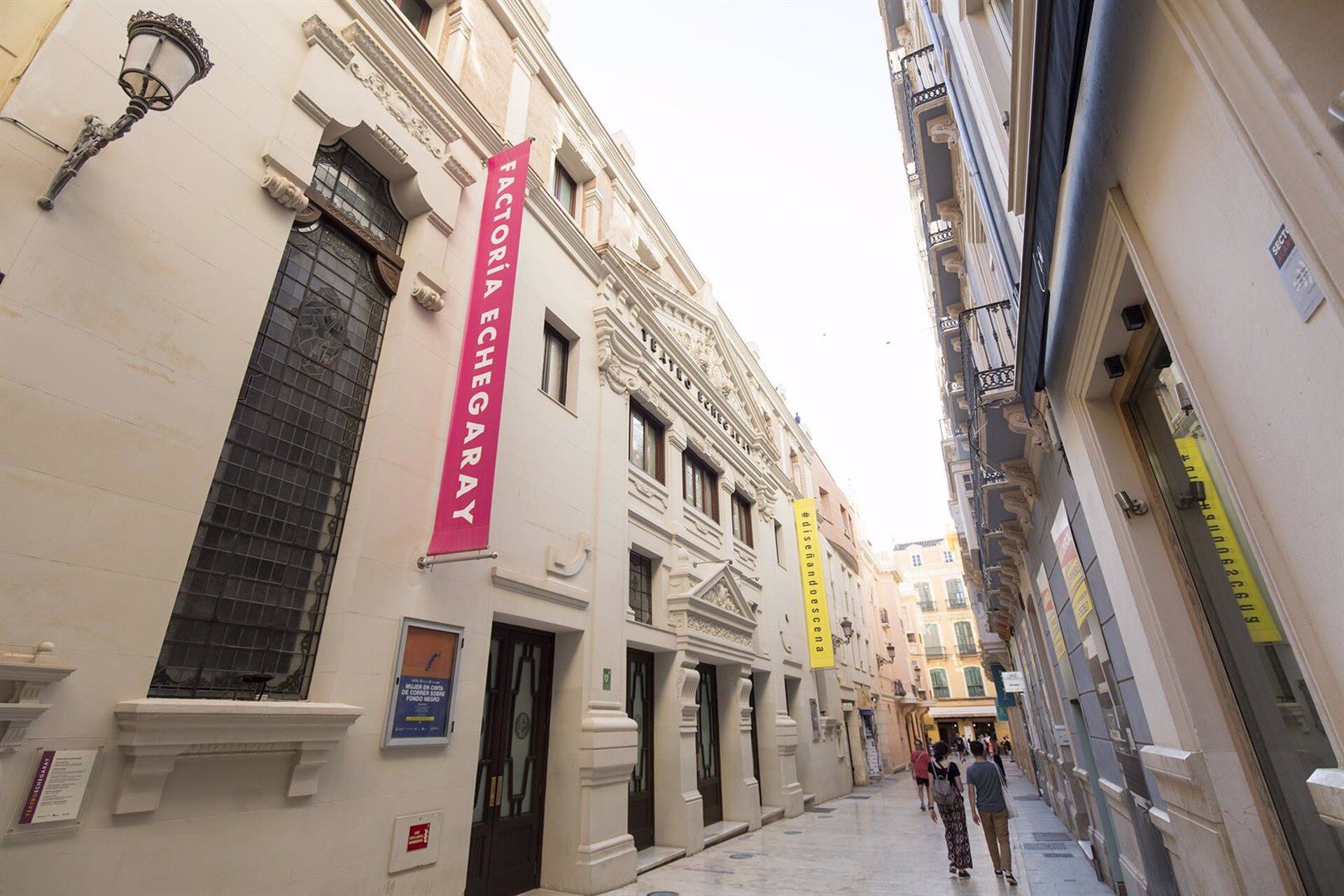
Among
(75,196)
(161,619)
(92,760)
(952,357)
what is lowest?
(92,760)

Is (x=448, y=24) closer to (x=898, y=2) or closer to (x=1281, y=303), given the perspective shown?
(x=898, y=2)

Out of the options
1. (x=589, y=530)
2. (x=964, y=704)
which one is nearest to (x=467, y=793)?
(x=589, y=530)

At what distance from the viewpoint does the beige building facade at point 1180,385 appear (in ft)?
6.48

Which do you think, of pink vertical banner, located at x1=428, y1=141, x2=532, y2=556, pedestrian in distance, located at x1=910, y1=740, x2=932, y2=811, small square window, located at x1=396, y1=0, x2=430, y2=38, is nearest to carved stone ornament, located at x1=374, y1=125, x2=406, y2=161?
pink vertical banner, located at x1=428, y1=141, x2=532, y2=556

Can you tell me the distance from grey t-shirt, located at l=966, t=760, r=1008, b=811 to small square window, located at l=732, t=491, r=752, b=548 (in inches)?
315

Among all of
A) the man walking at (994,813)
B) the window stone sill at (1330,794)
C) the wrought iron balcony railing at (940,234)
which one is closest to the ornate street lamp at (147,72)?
the window stone sill at (1330,794)

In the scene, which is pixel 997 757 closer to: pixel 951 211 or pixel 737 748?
pixel 737 748

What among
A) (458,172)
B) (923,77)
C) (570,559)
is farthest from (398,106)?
(923,77)

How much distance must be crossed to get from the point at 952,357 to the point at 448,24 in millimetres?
10138

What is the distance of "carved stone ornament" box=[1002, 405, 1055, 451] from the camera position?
615cm

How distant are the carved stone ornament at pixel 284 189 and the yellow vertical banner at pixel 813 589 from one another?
16.2 meters

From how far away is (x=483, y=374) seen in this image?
21.7ft

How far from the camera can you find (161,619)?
407cm

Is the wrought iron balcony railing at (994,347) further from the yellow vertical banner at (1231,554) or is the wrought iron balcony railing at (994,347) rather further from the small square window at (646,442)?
the small square window at (646,442)
